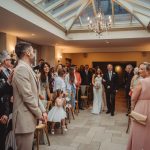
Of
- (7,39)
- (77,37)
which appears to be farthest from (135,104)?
(77,37)

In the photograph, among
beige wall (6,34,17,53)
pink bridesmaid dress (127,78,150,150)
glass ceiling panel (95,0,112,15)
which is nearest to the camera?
pink bridesmaid dress (127,78,150,150)

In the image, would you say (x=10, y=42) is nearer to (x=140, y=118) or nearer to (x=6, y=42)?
(x=6, y=42)

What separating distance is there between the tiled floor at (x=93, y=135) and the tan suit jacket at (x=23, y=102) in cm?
223

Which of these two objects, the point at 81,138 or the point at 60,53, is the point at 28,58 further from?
the point at 60,53

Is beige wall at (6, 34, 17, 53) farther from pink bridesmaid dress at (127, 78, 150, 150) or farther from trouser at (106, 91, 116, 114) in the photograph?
pink bridesmaid dress at (127, 78, 150, 150)

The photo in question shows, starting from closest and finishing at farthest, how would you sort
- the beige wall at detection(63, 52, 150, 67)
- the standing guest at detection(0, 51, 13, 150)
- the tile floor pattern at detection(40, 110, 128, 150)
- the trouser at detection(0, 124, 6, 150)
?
the standing guest at detection(0, 51, 13, 150) → the trouser at detection(0, 124, 6, 150) → the tile floor pattern at detection(40, 110, 128, 150) → the beige wall at detection(63, 52, 150, 67)

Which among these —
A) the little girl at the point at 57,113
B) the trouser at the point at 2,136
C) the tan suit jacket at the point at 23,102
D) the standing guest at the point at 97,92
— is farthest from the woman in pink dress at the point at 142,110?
the standing guest at the point at 97,92

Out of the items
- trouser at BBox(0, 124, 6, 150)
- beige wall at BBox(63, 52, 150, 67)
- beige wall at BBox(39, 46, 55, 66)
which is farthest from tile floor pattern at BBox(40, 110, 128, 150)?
beige wall at BBox(63, 52, 150, 67)

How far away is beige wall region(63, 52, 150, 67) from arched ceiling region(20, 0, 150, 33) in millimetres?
5321

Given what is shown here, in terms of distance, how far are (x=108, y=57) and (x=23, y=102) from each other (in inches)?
506

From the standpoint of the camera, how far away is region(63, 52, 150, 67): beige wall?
45.2 feet

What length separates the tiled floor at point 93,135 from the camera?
4165 millimetres

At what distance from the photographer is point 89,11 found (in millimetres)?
8125

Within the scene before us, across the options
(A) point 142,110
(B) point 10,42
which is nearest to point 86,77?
(B) point 10,42
